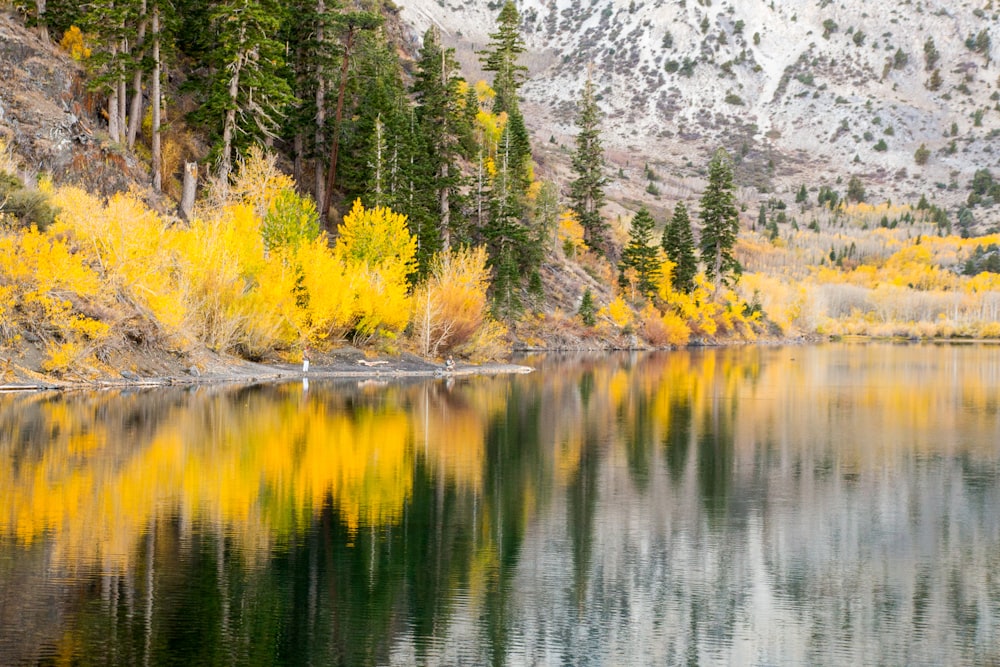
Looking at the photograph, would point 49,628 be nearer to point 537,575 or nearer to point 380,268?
point 537,575

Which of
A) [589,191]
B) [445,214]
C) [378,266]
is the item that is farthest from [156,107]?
[589,191]

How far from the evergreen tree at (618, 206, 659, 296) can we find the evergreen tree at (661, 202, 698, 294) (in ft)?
17.1

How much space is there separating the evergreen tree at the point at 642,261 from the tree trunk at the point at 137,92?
57.2 meters

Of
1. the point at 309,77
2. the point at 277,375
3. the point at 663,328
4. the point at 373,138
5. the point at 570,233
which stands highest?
the point at 309,77

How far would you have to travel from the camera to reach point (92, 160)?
5756 cm

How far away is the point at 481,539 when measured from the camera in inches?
778

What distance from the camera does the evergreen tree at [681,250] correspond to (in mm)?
116375

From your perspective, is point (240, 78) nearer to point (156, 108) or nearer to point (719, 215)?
point (156, 108)

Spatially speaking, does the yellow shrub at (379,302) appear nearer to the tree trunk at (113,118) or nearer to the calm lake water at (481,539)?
the tree trunk at (113,118)

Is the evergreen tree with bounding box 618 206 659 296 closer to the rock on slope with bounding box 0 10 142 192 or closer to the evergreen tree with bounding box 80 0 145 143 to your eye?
the evergreen tree with bounding box 80 0 145 143

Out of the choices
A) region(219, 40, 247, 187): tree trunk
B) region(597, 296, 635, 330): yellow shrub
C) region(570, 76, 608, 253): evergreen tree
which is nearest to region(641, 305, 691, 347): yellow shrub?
region(597, 296, 635, 330): yellow shrub

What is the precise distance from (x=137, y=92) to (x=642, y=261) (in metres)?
60.6

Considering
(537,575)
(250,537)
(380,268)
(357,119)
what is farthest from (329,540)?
(357,119)

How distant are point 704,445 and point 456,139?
56.3m
